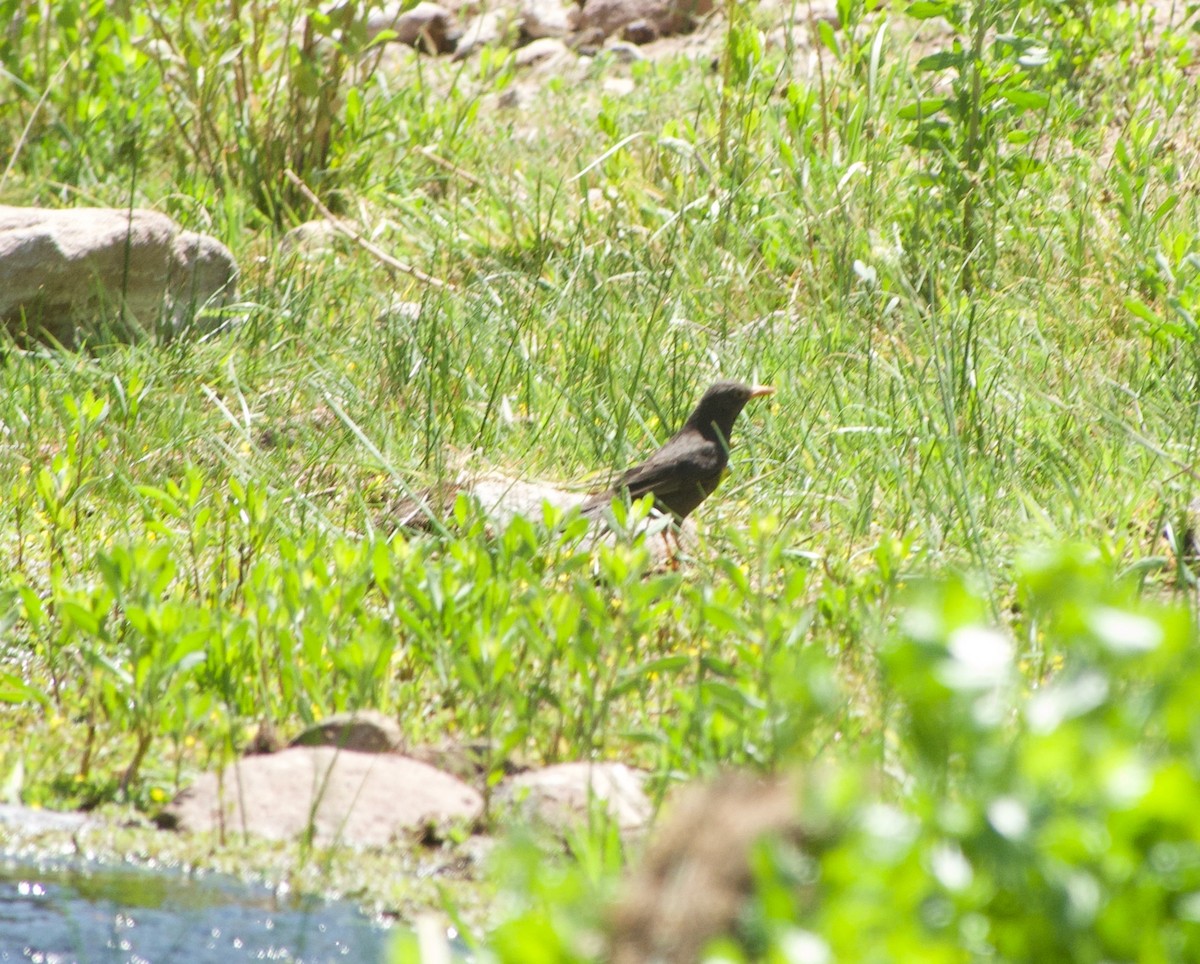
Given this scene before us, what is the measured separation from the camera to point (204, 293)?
6.11m

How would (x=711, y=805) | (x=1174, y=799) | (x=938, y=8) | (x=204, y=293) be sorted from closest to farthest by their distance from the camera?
(x=1174, y=799)
(x=711, y=805)
(x=938, y=8)
(x=204, y=293)

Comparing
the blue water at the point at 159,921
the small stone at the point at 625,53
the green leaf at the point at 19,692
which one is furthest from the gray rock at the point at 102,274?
the small stone at the point at 625,53

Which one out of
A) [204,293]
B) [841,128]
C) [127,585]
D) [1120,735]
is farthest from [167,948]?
[841,128]

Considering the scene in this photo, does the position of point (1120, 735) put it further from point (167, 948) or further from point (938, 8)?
point (938, 8)

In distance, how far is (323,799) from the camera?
3.08 meters

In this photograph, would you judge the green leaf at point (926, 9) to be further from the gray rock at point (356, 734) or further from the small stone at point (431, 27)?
the small stone at point (431, 27)

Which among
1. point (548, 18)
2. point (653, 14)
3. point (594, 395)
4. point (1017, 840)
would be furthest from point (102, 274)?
point (548, 18)

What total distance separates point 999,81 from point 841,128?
80 cm

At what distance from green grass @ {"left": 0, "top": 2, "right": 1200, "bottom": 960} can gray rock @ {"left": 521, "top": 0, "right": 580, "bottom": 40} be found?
2410 millimetres

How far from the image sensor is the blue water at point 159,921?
8.76ft

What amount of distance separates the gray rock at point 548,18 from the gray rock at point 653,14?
0.93 ft

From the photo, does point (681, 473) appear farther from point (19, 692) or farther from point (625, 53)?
point (625, 53)

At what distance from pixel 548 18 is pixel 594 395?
6096 mm

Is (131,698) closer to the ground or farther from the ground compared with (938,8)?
closer to the ground
